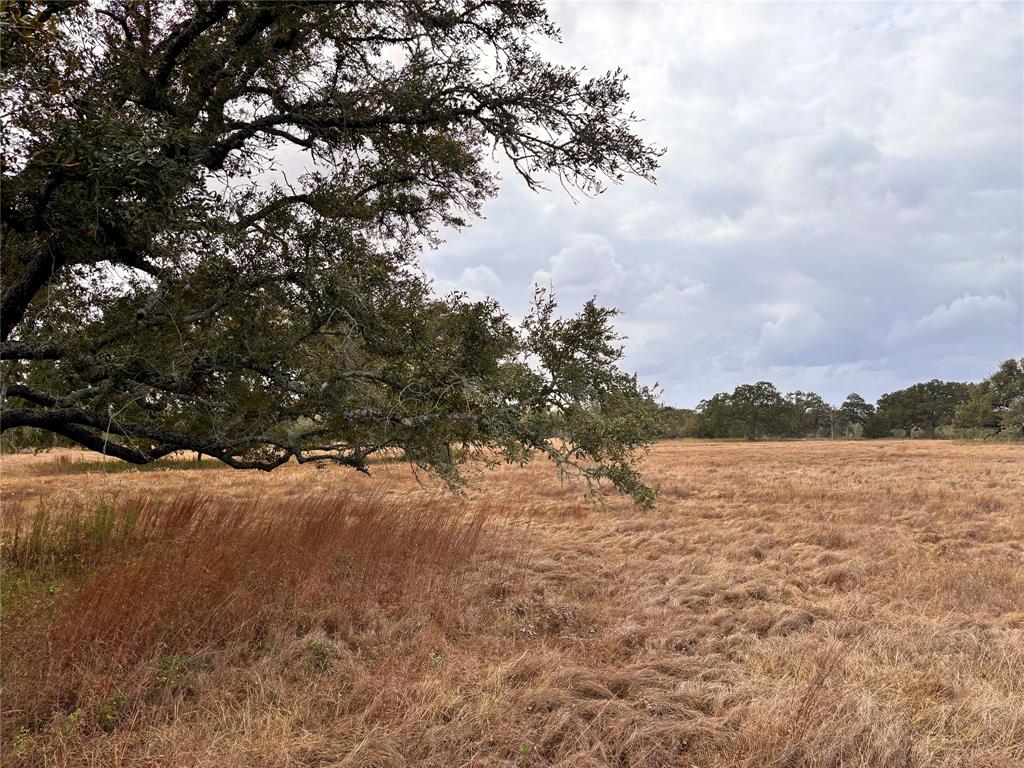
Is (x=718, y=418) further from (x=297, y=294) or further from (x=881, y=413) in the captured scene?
(x=297, y=294)

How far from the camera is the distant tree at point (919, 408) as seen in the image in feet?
293

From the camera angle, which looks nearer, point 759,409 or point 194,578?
point 194,578

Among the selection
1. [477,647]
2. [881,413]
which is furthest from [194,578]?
[881,413]

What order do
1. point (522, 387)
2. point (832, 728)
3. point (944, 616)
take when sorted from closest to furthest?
point (832, 728) < point (522, 387) < point (944, 616)

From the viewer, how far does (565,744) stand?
363 centimetres

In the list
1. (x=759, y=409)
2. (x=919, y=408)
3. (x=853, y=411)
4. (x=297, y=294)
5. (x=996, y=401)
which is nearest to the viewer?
(x=297, y=294)

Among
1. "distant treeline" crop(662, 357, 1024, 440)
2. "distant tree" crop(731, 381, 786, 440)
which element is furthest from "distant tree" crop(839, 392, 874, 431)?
"distant tree" crop(731, 381, 786, 440)

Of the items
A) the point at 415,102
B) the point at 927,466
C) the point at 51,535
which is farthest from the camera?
the point at 927,466

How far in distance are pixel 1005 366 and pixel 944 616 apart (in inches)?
3326

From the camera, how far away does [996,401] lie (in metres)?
67.2

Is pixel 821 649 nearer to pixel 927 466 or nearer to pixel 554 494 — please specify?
pixel 554 494

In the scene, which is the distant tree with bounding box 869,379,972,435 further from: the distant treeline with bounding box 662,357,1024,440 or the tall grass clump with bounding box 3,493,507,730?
the tall grass clump with bounding box 3,493,507,730

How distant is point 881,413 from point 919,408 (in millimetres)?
5409

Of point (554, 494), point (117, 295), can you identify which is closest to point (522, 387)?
point (117, 295)
